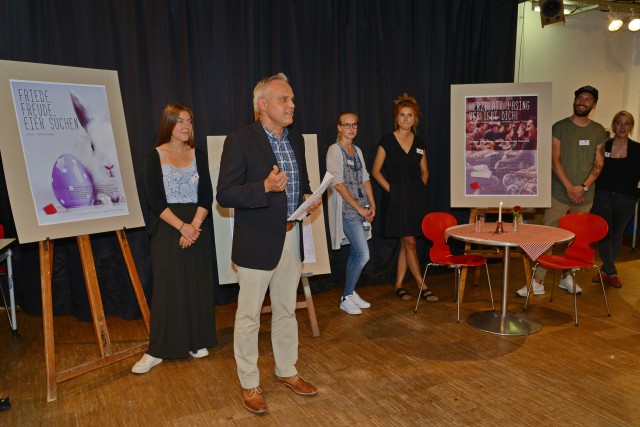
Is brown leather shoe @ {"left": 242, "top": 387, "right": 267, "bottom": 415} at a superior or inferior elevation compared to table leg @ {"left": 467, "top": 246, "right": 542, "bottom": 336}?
superior

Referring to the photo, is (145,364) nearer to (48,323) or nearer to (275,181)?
(48,323)

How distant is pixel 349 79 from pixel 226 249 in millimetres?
2136

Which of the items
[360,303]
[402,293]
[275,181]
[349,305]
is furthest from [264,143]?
[402,293]

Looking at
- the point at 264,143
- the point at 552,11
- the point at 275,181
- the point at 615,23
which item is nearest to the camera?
the point at 275,181

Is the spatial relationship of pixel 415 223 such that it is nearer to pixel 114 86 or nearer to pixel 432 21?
pixel 432 21

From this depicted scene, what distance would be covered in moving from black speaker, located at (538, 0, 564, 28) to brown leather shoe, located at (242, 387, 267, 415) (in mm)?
4595

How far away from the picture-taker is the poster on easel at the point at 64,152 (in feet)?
9.63

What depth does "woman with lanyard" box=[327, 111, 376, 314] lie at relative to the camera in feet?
13.9

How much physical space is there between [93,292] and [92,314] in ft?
0.55

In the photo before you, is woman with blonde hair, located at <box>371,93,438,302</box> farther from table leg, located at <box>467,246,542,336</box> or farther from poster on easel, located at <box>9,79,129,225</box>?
poster on easel, located at <box>9,79,129,225</box>

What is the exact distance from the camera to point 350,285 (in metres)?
4.45

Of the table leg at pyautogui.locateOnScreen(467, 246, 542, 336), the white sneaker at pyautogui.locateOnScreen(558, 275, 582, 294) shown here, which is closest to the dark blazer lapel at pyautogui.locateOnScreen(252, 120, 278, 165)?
the table leg at pyautogui.locateOnScreen(467, 246, 542, 336)

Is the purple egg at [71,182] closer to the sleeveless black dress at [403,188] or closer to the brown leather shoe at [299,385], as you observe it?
the brown leather shoe at [299,385]

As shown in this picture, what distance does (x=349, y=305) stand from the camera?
174 inches
